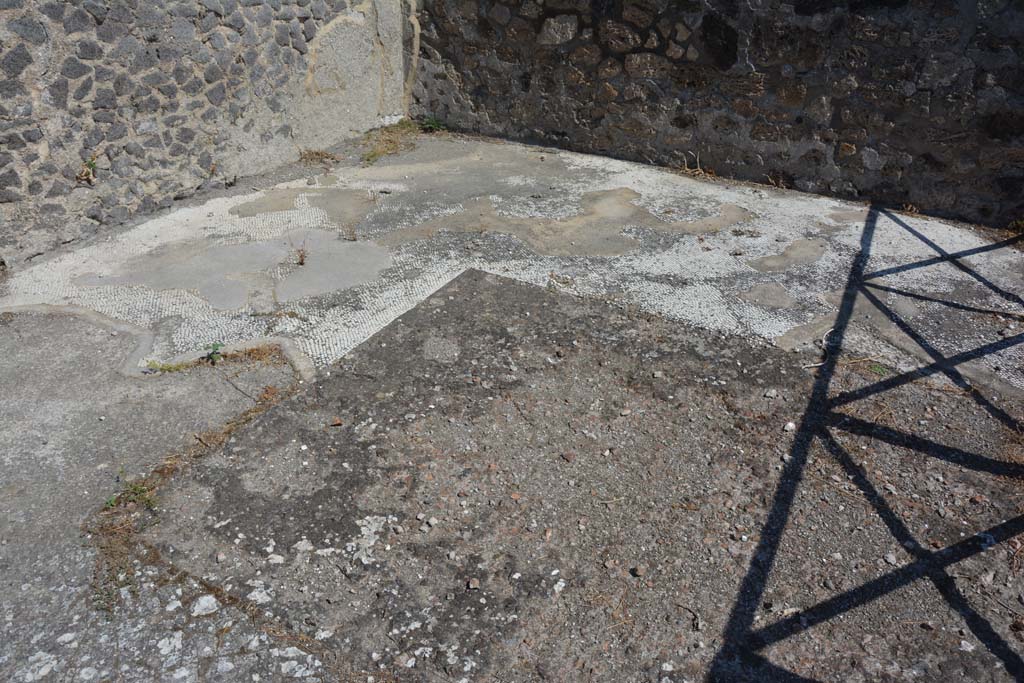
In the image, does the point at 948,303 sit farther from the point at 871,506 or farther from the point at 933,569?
the point at 933,569

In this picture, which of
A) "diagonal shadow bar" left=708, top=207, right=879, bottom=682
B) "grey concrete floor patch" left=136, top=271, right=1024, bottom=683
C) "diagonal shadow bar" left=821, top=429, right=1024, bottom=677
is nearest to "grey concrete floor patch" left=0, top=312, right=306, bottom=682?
"grey concrete floor patch" left=136, top=271, right=1024, bottom=683

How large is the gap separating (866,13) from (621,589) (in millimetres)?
4033

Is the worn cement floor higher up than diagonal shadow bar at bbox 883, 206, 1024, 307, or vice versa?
diagonal shadow bar at bbox 883, 206, 1024, 307

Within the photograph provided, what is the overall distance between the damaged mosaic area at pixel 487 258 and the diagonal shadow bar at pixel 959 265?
5 centimetres

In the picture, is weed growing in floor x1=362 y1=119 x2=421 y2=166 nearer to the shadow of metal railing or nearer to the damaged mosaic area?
the damaged mosaic area

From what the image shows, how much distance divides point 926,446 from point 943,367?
650 mm

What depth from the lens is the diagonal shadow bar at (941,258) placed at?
14.2 ft

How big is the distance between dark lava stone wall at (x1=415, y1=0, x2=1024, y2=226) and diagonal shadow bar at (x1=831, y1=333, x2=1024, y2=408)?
5.11 ft

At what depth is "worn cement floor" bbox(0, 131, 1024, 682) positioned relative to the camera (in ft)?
7.62

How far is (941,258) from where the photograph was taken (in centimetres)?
452

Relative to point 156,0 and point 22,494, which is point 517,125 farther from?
point 22,494

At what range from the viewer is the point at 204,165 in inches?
209

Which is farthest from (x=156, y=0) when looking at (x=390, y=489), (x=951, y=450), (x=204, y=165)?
(x=951, y=450)

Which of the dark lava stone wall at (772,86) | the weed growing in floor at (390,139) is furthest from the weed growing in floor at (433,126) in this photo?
the dark lava stone wall at (772,86)
